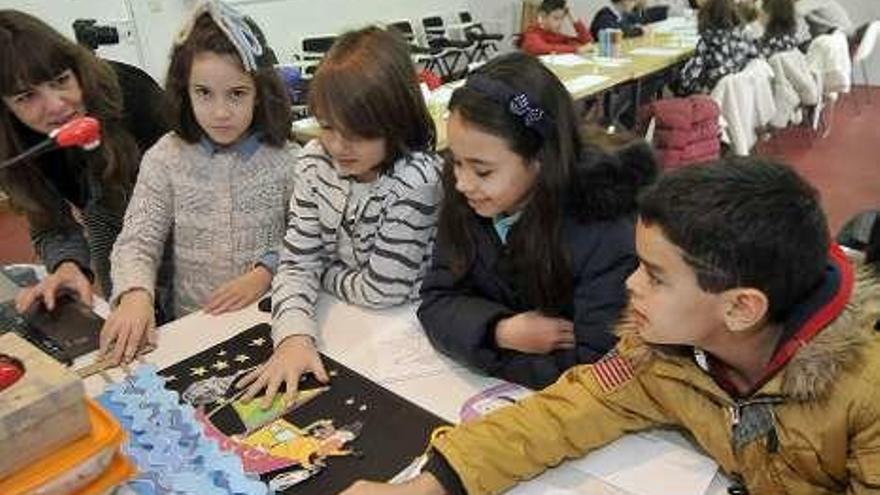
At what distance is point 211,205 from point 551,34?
5.17 metres

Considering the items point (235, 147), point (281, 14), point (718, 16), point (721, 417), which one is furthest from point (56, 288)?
point (281, 14)

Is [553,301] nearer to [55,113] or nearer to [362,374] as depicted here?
[362,374]

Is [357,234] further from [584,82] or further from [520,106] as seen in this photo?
[584,82]

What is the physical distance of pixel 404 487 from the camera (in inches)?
A: 33.3

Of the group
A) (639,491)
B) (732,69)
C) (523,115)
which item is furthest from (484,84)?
(732,69)

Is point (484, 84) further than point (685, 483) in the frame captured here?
Yes

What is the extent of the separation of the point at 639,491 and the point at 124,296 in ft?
3.13

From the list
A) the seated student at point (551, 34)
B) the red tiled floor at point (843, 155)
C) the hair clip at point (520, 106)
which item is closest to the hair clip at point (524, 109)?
the hair clip at point (520, 106)

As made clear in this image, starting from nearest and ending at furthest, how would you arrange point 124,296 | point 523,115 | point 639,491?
1. point 639,491
2. point 523,115
3. point 124,296

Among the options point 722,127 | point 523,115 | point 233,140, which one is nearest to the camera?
point 523,115

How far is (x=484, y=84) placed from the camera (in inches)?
43.2

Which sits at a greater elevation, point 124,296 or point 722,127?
point 124,296

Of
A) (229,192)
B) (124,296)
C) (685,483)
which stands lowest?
(685,483)

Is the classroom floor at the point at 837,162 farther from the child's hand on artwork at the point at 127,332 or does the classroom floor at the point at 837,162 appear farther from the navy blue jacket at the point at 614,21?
the child's hand on artwork at the point at 127,332
